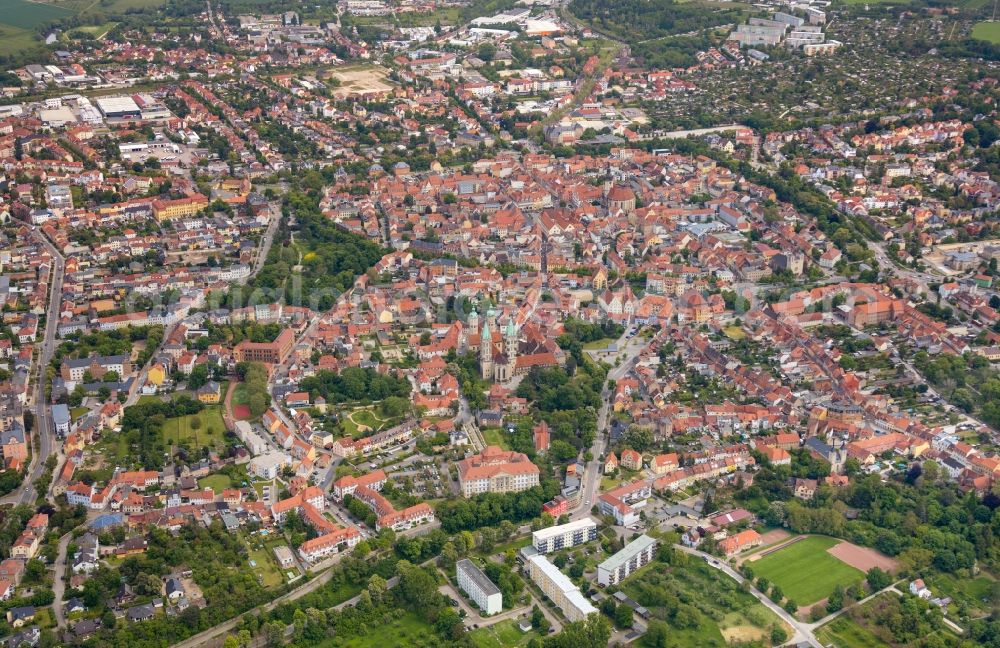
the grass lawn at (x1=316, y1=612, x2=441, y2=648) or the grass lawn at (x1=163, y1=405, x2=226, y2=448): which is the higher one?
the grass lawn at (x1=163, y1=405, x2=226, y2=448)

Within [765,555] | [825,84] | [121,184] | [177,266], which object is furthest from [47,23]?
[765,555]

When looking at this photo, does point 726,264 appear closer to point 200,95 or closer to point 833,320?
point 833,320

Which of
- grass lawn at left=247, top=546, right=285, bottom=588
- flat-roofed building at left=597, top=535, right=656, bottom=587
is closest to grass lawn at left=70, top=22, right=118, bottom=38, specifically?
grass lawn at left=247, top=546, right=285, bottom=588

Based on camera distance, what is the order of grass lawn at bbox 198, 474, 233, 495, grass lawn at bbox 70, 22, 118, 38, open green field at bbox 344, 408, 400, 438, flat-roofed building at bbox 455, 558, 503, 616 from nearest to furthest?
flat-roofed building at bbox 455, 558, 503, 616 → grass lawn at bbox 198, 474, 233, 495 → open green field at bbox 344, 408, 400, 438 → grass lawn at bbox 70, 22, 118, 38

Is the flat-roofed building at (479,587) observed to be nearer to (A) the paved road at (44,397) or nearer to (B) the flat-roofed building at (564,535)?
(B) the flat-roofed building at (564,535)

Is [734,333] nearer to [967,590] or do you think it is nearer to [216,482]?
[967,590]

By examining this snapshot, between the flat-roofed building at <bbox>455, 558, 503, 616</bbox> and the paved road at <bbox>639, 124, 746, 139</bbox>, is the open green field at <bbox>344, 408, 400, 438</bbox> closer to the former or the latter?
the flat-roofed building at <bbox>455, 558, 503, 616</bbox>
